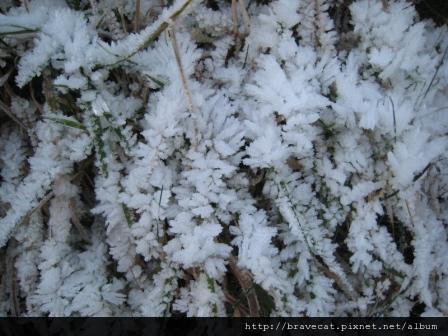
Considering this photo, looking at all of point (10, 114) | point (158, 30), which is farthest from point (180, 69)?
point (10, 114)

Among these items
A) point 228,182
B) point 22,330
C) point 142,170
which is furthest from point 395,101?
point 22,330

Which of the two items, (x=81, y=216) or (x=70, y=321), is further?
(x=81, y=216)

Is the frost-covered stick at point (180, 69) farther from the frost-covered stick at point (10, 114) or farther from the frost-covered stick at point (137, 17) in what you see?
the frost-covered stick at point (10, 114)

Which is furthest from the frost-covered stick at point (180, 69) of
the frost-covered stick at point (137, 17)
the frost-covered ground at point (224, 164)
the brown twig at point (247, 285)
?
the brown twig at point (247, 285)

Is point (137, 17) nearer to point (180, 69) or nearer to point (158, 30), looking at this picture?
point (158, 30)

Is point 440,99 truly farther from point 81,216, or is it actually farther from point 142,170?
point 81,216

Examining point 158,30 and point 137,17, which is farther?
point 137,17

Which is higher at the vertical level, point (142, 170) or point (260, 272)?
point (142, 170)

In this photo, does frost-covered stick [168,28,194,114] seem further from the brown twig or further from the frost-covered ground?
the brown twig

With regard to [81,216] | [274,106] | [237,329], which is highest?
[274,106]
